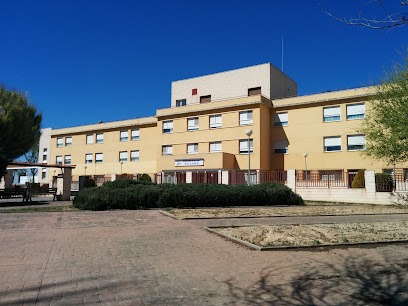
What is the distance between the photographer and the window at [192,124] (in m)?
42.3

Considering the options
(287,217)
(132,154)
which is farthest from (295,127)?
(287,217)

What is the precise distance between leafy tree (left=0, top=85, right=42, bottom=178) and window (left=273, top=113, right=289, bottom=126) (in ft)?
77.0

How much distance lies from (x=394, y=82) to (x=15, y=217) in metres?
21.6

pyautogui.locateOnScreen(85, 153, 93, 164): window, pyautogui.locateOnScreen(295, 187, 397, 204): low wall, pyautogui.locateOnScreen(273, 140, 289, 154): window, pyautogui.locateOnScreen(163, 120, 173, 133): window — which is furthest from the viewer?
pyautogui.locateOnScreen(85, 153, 93, 164): window

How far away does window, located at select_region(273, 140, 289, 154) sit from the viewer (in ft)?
126

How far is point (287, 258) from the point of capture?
721 centimetres

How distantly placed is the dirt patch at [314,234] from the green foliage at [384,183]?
1251 centimetres

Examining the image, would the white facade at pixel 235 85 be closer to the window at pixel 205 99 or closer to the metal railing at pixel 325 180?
the window at pixel 205 99

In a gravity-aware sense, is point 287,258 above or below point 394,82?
below

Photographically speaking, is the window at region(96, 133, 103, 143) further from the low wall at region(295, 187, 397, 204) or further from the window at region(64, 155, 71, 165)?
the low wall at region(295, 187, 397, 204)

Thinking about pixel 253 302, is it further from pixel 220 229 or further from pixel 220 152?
pixel 220 152

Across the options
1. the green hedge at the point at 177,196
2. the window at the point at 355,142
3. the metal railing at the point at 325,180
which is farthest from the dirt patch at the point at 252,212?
the window at the point at 355,142

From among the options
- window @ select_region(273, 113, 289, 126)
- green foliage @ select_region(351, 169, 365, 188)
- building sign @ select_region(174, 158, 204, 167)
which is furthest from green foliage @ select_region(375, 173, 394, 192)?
building sign @ select_region(174, 158, 204, 167)

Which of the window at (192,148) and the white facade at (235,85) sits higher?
the white facade at (235,85)
